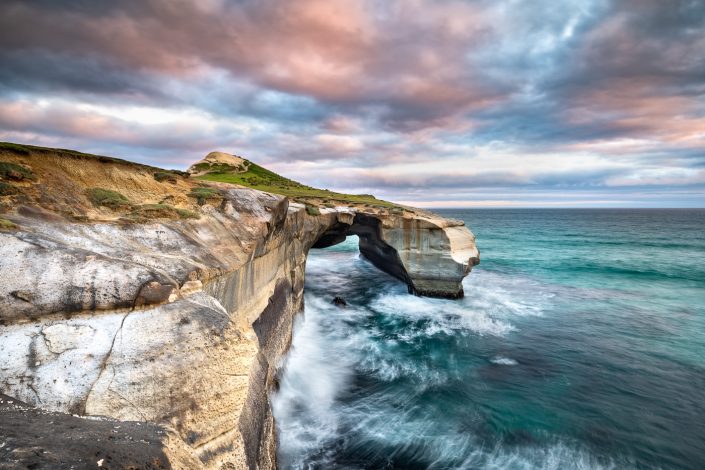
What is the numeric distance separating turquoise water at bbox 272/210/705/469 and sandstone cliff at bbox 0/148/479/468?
4530 millimetres

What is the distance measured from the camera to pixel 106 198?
671 cm

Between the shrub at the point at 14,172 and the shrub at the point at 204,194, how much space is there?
305cm

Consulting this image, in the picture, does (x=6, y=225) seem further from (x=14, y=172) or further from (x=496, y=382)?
(x=496, y=382)

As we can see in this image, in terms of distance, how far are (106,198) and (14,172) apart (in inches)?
53.0

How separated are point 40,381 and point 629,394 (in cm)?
1474

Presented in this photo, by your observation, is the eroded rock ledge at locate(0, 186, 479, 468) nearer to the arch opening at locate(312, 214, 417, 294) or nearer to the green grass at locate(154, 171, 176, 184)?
the green grass at locate(154, 171, 176, 184)

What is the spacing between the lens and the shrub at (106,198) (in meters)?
6.60

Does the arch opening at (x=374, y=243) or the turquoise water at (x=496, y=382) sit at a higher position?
the arch opening at (x=374, y=243)

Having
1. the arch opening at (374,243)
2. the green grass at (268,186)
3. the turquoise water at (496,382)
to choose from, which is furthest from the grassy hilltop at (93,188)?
the arch opening at (374,243)

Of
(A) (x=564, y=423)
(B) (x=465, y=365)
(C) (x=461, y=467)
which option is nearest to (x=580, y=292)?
(B) (x=465, y=365)

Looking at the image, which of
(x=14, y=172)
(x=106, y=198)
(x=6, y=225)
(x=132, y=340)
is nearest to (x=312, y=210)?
(x=106, y=198)

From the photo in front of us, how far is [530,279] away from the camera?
90.8ft

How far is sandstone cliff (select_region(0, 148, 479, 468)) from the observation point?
342 centimetres

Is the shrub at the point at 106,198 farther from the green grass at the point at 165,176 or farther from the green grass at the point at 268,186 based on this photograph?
the green grass at the point at 268,186
